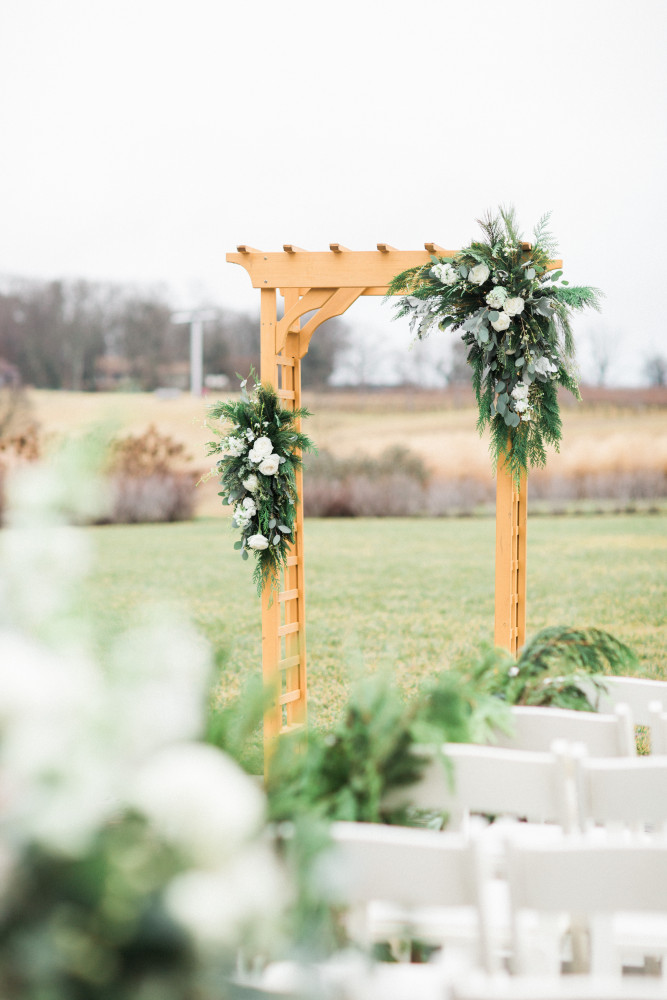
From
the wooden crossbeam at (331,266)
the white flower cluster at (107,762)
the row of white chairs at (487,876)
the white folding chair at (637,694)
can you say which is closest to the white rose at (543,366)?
the wooden crossbeam at (331,266)

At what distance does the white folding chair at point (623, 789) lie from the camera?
183 centimetres

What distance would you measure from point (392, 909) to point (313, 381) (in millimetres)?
21361

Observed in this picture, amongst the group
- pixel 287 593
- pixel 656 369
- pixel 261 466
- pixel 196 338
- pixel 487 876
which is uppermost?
pixel 196 338

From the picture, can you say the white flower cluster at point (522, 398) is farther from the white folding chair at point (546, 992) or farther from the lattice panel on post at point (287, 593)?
the white folding chair at point (546, 992)

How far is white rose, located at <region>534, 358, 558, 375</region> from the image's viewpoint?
4.20 meters

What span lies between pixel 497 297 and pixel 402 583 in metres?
10.4

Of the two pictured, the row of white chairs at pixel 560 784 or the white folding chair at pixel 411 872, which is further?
the row of white chairs at pixel 560 784

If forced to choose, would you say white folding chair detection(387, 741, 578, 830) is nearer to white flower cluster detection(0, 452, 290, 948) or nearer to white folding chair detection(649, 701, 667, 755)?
white folding chair detection(649, 701, 667, 755)

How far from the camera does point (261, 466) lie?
4605 mm

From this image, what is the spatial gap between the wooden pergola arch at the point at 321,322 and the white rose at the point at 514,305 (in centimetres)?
27

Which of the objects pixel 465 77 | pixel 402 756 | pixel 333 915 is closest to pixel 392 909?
pixel 402 756

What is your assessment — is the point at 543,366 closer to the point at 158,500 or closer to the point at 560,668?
the point at 560,668

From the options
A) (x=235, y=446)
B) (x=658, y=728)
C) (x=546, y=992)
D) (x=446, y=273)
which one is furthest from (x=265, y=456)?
(x=546, y=992)

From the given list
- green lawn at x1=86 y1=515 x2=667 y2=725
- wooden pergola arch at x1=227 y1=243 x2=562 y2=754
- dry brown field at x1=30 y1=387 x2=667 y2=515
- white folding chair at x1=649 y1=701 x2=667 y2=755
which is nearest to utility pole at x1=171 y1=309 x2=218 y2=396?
dry brown field at x1=30 y1=387 x2=667 y2=515
